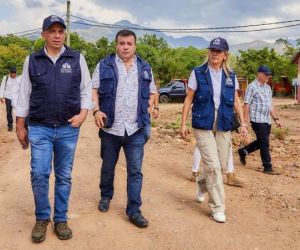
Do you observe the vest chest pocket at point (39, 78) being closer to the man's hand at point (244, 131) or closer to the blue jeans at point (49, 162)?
the blue jeans at point (49, 162)

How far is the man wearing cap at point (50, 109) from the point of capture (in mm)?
4348

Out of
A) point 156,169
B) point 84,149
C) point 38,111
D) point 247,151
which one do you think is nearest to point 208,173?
point 38,111

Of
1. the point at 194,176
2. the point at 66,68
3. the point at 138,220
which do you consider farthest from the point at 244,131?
the point at 66,68

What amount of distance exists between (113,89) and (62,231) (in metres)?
1.49

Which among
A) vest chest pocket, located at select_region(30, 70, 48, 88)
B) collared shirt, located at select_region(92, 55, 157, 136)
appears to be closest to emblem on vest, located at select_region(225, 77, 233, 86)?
collared shirt, located at select_region(92, 55, 157, 136)

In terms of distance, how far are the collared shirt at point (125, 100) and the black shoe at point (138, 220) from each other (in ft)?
2.83

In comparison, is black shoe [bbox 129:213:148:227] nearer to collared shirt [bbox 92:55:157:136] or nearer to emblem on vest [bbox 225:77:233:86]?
collared shirt [bbox 92:55:157:136]

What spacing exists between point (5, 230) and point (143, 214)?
150 centimetres

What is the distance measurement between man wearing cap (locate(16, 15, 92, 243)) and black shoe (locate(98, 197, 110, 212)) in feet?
2.48

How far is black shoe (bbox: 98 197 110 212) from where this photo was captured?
530cm

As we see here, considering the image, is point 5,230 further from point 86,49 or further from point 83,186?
point 86,49

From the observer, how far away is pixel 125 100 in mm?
4883

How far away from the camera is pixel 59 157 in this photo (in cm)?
457

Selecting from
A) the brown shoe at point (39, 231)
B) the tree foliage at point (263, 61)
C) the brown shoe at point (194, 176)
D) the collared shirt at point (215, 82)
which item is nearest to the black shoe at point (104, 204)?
the brown shoe at point (39, 231)
